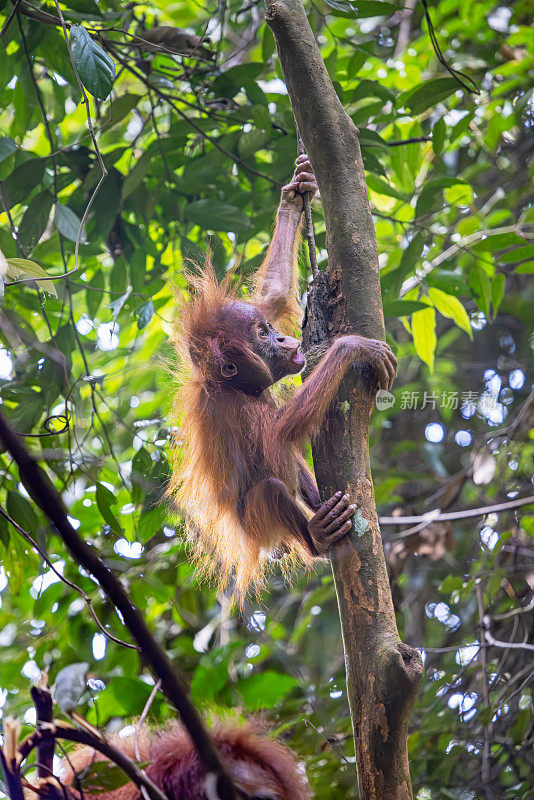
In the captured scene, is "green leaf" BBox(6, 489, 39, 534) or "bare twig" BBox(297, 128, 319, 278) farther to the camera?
"green leaf" BBox(6, 489, 39, 534)

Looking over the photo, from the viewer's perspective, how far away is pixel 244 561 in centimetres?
268

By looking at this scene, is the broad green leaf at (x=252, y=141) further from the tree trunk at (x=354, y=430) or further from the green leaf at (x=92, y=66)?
the green leaf at (x=92, y=66)

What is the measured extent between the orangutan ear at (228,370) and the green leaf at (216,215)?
0.54 meters

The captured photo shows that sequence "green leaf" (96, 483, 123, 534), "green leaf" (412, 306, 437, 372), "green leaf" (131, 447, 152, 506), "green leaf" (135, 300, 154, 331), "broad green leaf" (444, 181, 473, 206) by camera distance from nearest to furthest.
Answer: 1. "green leaf" (96, 483, 123, 534)
2. "green leaf" (135, 300, 154, 331)
3. "green leaf" (131, 447, 152, 506)
4. "green leaf" (412, 306, 437, 372)
5. "broad green leaf" (444, 181, 473, 206)

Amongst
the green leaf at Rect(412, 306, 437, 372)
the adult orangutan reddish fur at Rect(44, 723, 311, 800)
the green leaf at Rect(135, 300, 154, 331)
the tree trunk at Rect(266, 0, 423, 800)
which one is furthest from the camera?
the green leaf at Rect(412, 306, 437, 372)

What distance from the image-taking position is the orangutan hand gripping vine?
8.09ft

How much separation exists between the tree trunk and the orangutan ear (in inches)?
18.6

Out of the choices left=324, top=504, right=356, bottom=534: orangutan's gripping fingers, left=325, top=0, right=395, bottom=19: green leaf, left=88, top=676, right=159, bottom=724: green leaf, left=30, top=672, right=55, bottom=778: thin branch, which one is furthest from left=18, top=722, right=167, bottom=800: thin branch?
left=325, top=0, right=395, bottom=19: green leaf

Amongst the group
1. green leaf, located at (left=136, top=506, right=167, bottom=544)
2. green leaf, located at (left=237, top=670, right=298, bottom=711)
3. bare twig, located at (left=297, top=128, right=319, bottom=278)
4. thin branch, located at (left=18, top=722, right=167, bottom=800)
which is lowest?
thin branch, located at (left=18, top=722, right=167, bottom=800)

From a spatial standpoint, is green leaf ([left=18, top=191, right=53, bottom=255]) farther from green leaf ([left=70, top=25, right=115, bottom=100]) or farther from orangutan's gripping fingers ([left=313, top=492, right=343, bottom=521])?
orangutan's gripping fingers ([left=313, top=492, right=343, bottom=521])

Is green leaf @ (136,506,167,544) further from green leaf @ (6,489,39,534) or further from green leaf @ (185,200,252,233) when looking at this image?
green leaf @ (185,200,252,233)

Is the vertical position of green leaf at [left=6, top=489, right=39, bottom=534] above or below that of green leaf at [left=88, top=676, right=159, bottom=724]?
above

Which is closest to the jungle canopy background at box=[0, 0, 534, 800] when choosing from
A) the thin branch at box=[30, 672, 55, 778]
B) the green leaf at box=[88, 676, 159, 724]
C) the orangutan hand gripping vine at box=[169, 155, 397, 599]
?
the green leaf at box=[88, 676, 159, 724]

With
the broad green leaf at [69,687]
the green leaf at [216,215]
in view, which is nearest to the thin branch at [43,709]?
the broad green leaf at [69,687]
